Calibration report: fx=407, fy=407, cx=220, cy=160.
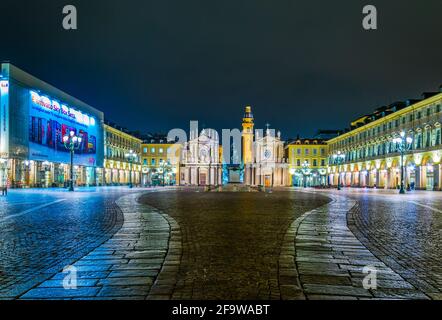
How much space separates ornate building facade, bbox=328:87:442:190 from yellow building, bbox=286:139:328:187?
1664 cm

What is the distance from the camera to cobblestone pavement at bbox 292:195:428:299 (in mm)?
5523

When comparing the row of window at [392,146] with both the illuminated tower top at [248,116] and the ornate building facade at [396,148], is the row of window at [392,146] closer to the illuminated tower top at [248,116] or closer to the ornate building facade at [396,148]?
the ornate building facade at [396,148]

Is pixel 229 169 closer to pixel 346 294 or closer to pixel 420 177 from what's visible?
pixel 420 177

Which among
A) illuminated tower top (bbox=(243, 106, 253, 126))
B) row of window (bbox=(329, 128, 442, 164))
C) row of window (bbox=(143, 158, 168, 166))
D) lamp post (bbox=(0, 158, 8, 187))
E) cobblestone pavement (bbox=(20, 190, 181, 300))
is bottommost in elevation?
cobblestone pavement (bbox=(20, 190, 181, 300))

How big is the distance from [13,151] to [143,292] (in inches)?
1902

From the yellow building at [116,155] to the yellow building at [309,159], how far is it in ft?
145

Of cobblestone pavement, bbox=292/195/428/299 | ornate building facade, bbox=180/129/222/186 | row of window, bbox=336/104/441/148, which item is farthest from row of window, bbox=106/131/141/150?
cobblestone pavement, bbox=292/195/428/299

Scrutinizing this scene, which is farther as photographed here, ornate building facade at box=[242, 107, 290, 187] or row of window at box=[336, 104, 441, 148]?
ornate building facade at box=[242, 107, 290, 187]

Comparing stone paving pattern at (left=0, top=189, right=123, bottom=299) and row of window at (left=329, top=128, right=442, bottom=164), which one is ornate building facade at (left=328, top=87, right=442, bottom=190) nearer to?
row of window at (left=329, top=128, right=442, bottom=164)

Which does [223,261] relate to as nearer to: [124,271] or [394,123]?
[124,271]

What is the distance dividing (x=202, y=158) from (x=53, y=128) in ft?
215

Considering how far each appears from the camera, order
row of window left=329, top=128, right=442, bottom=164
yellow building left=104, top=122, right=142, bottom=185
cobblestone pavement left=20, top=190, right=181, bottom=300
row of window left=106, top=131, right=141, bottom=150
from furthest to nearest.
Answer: row of window left=106, top=131, right=141, bottom=150 → yellow building left=104, top=122, right=142, bottom=185 → row of window left=329, top=128, right=442, bottom=164 → cobblestone pavement left=20, top=190, right=181, bottom=300

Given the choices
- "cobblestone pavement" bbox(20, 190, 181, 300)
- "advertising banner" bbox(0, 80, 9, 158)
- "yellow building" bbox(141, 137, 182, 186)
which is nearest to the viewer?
"cobblestone pavement" bbox(20, 190, 181, 300)
